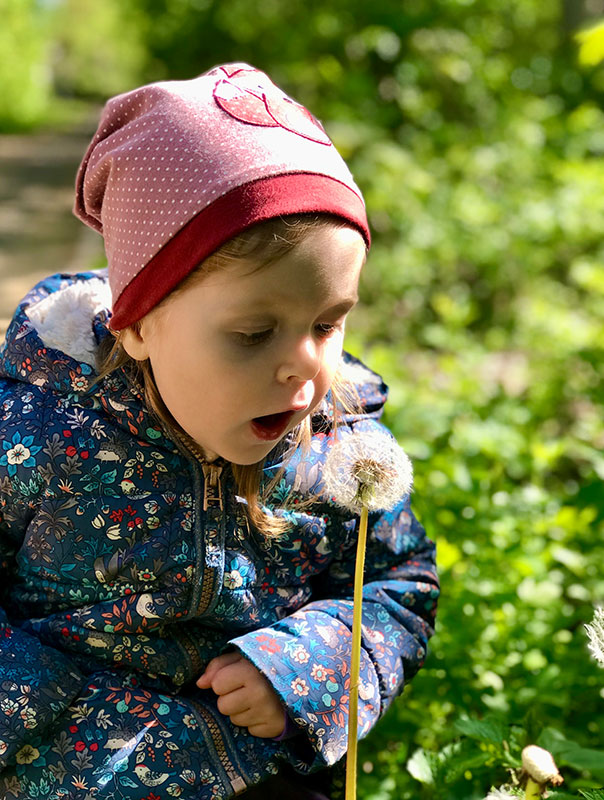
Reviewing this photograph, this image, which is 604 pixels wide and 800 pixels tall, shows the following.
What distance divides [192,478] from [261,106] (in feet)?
2.20

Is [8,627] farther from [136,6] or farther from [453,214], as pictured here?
[136,6]

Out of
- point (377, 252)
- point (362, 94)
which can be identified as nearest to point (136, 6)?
point (362, 94)

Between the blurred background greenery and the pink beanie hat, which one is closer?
the pink beanie hat

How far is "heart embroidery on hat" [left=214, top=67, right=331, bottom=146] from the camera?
151 centimetres

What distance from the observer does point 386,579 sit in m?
1.90

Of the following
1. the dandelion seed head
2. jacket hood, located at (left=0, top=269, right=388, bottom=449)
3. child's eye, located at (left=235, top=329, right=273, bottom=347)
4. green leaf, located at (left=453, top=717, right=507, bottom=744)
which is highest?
child's eye, located at (left=235, top=329, right=273, bottom=347)

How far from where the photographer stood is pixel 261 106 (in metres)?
1.54

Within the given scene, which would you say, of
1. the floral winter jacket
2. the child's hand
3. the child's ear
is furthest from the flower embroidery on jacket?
the child's hand

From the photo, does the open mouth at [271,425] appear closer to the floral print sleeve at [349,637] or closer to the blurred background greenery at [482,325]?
the floral print sleeve at [349,637]

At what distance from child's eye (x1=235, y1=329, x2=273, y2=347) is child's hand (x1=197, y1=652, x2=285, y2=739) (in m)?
0.60

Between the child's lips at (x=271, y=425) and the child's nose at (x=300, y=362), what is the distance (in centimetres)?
9

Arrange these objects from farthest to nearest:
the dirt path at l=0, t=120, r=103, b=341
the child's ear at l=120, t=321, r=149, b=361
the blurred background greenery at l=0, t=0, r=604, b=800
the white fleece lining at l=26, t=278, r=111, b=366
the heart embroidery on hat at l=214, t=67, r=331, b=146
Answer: the dirt path at l=0, t=120, r=103, b=341 < the blurred background greenery at l=0, t=0, r=604, b=800 < the white fleece lining at l=26, t=278, r=111, b=366 < the child's ear at l=120, t=321, r=149, b=361 < the heart embroidery on hat at l=214, t=67, r=331, b=146

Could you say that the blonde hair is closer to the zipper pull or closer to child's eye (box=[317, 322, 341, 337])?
the zipper pull

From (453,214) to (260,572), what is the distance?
4.23 meters
